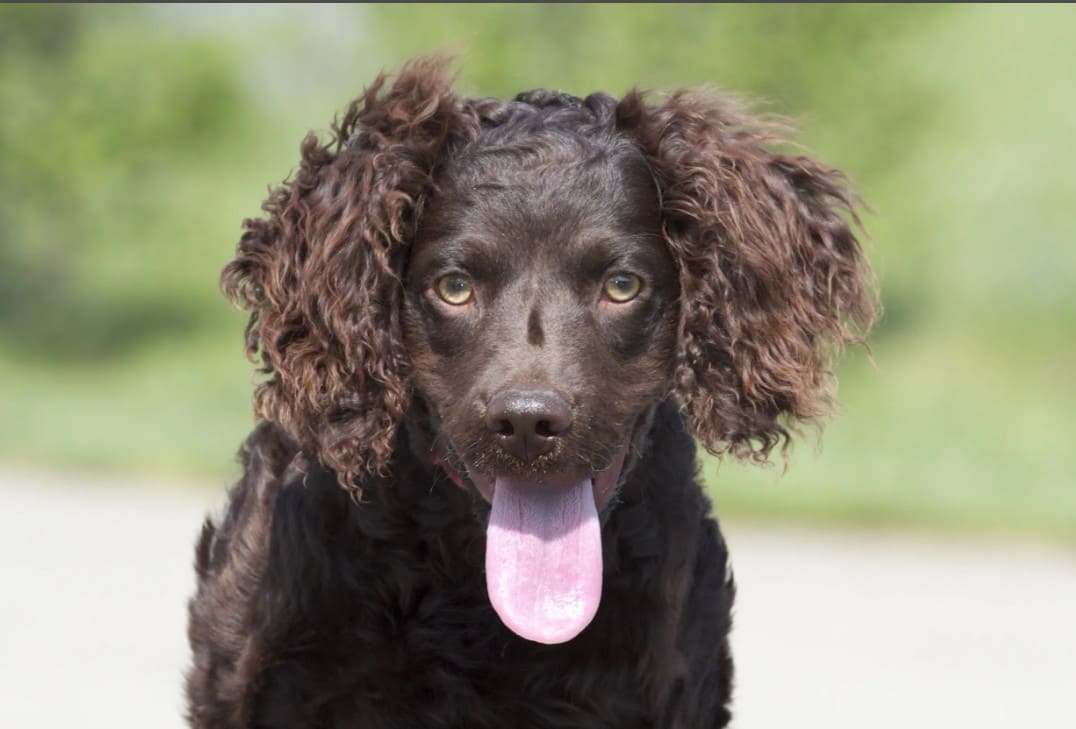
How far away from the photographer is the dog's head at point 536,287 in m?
3.69

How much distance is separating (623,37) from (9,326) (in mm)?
7861

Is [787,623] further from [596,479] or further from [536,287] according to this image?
[536,287]

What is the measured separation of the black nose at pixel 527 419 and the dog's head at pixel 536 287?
7cm

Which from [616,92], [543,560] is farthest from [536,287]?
[616,92]

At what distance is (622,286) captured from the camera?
12.4 ft

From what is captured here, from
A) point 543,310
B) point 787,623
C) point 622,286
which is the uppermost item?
point 787,623

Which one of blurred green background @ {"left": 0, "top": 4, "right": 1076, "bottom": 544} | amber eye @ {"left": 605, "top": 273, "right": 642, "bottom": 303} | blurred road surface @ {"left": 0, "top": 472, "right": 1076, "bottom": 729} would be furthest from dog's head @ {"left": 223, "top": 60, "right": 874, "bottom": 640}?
blurred green background @ {"left": 0, "top": 4, "right": 1076, "bottom": 544}

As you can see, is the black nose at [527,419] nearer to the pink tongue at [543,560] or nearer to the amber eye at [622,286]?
the pink tongue at [543,560]

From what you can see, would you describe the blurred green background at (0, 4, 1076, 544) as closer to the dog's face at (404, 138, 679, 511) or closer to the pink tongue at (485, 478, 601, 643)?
the dog's face at (404, 138, 679, 511)

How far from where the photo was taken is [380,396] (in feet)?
12.4

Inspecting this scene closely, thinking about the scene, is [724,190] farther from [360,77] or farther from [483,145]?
[360,77]

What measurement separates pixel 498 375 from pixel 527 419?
0.15m

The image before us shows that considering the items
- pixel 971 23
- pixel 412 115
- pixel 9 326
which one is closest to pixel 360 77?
pixel 9 326

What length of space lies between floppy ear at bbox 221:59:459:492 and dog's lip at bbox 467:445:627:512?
0.79ft
